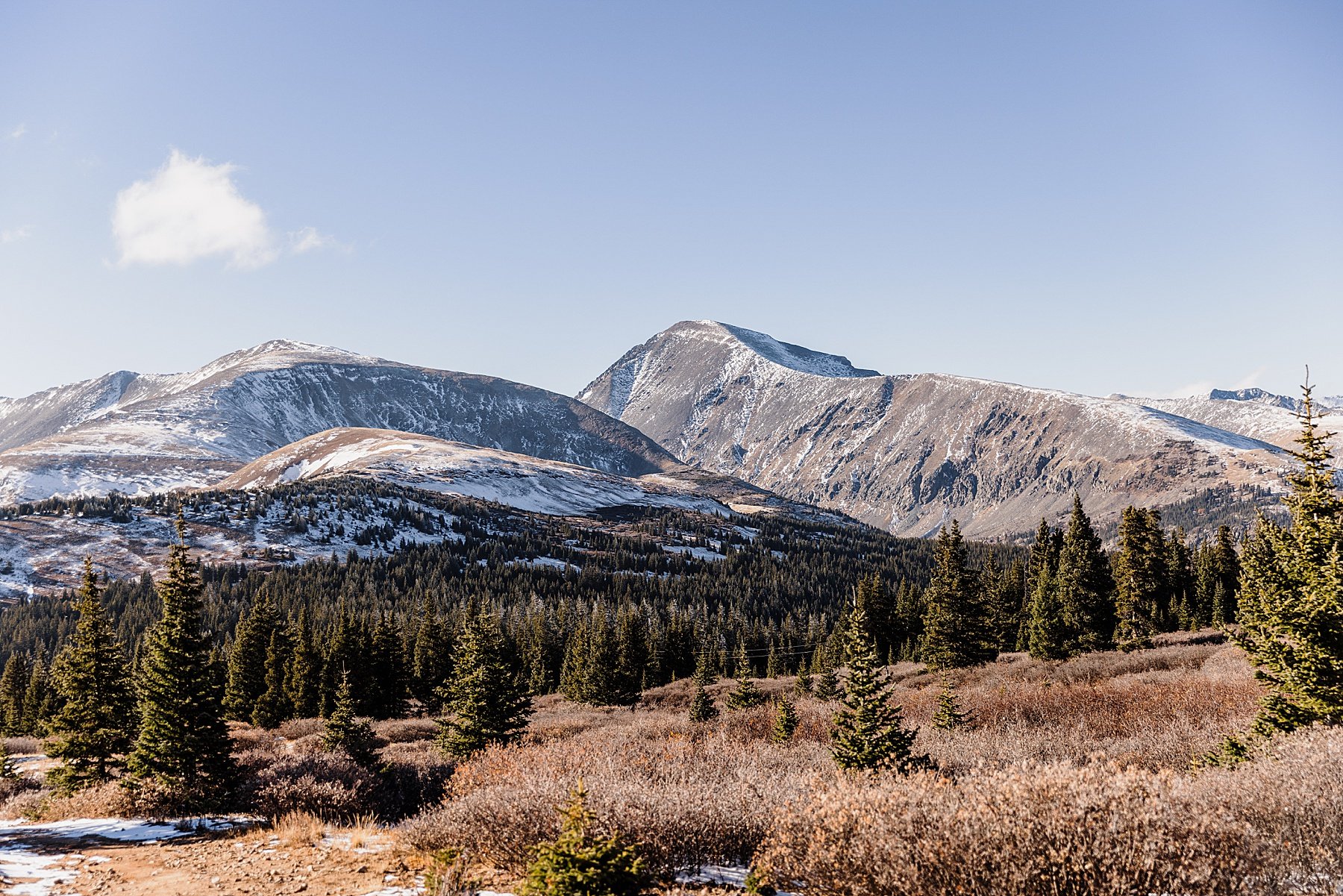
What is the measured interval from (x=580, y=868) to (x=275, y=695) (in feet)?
179

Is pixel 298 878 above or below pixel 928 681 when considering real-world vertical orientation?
above

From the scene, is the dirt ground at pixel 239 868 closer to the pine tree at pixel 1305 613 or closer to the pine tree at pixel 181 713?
the pine tree at pixel 181 713

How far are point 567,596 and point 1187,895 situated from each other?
15523 centimetres

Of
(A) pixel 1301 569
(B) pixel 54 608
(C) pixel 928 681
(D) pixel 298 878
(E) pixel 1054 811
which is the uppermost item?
(A) pixel 1301 569

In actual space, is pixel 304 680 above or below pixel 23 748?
above

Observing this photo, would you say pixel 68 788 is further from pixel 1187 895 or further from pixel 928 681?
pixel 928 681

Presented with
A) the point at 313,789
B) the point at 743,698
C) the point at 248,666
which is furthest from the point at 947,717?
the point at 248,666

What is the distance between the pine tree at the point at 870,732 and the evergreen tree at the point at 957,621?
39.0 metres

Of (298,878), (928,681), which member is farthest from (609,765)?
(928,681)

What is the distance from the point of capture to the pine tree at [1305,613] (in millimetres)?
14594

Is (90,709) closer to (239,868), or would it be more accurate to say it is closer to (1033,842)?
(239,868)

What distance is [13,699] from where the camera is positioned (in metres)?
66.2

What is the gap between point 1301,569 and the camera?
15.6 m

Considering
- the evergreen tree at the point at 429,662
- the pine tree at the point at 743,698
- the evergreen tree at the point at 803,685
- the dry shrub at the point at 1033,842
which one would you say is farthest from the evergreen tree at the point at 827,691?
the evergreen tree at the point at 429,662
